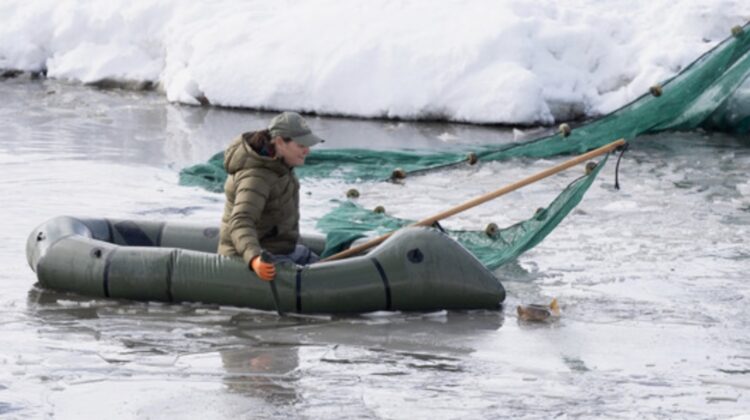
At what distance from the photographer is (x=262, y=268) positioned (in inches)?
327

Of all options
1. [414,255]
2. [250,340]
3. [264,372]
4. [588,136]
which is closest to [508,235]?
[414,255]

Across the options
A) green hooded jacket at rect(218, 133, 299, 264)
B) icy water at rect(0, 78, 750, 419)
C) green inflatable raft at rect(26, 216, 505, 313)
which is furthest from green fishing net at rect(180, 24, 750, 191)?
green hooded jacket at rect(218, 133, 299, 264)

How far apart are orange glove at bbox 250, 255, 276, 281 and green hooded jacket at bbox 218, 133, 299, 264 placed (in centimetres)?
4

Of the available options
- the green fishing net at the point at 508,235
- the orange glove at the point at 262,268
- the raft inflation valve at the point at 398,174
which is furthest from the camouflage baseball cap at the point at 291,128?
the raft inflation valve at the point at 398,174

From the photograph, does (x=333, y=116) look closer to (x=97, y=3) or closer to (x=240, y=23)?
(x=240, y=23)

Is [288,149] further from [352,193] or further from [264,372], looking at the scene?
[352,193]

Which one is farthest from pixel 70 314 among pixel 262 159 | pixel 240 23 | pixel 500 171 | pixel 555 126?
pixel 240 23

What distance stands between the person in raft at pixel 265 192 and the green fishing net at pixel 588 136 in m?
3.85

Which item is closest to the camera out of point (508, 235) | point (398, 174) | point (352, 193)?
point (508, 235)

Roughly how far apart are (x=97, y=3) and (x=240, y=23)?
3025mm

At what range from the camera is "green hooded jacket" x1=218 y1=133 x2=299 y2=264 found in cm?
840

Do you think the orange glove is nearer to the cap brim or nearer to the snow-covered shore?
the cap brim

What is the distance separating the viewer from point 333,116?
1683cm

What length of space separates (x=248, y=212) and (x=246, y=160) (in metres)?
0.30
